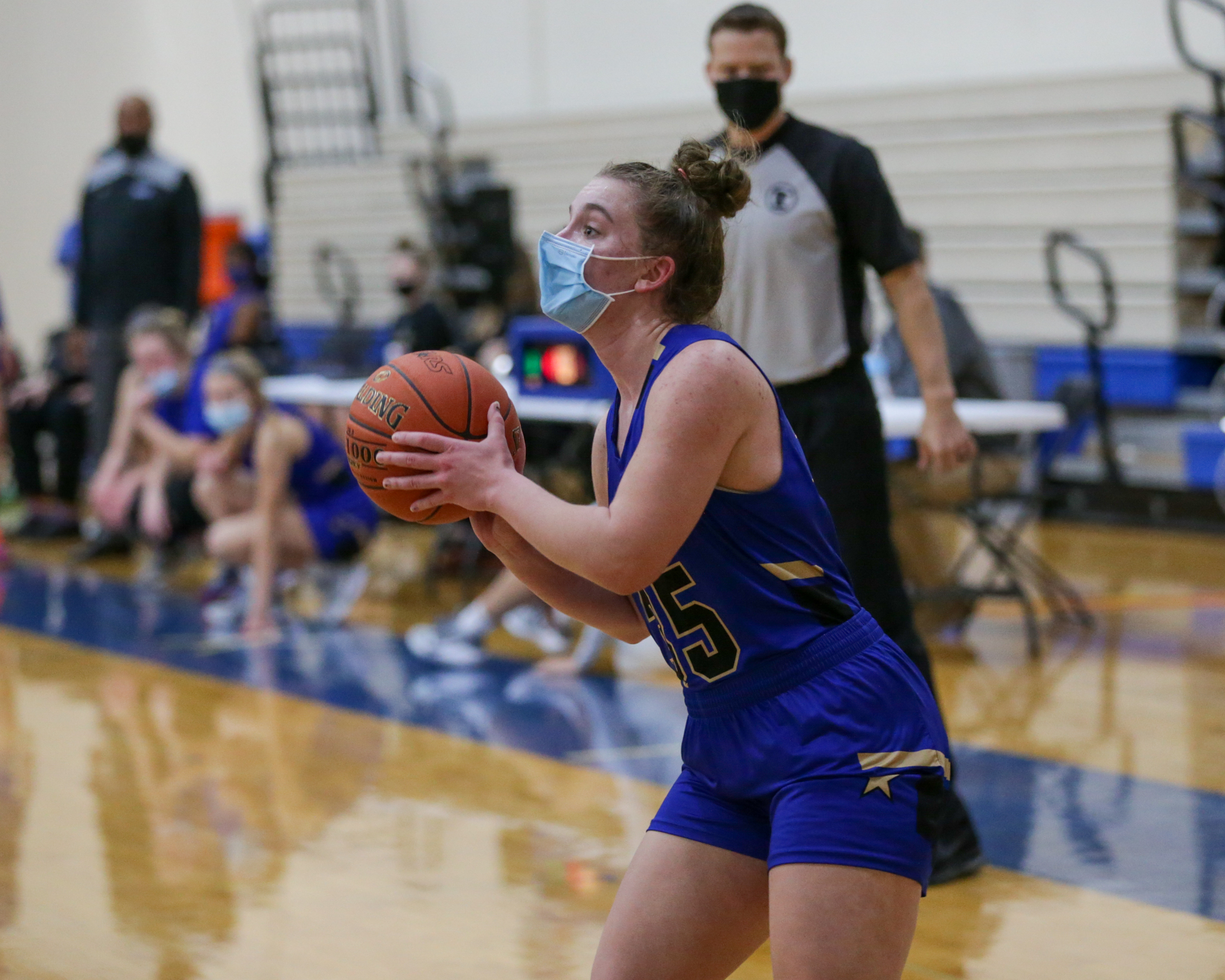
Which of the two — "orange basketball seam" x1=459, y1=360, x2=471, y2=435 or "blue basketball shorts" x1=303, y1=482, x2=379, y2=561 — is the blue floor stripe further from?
"orange basketball seam" x1=459, y1=360, x2=471, y2=435

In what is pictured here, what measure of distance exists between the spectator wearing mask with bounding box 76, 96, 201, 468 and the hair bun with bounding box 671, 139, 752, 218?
255 inches

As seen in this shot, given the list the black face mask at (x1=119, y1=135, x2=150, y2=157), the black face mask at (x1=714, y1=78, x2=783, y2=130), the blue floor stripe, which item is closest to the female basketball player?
the black face mask at (x1=714, y1=78, x2=783, y2=130)

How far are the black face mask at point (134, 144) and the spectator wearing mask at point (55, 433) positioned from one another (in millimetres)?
1338

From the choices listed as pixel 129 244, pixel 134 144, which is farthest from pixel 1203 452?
pixel 134 144

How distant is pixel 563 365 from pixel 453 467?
461 centimetres

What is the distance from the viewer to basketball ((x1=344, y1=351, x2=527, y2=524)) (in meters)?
2.03

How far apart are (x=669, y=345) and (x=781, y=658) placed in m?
0.44

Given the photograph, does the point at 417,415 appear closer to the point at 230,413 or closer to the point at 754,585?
the point at 754,585

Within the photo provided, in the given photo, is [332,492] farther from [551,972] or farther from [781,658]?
[781,658]

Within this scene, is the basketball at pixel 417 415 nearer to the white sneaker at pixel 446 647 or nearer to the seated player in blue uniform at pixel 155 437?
the white sneaker at pixel 446 647

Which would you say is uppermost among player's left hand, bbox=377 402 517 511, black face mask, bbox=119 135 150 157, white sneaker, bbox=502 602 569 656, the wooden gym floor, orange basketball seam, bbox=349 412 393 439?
black face mask, bbox=119 135 150 157

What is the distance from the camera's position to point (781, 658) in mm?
2018

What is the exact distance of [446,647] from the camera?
568 centimetres

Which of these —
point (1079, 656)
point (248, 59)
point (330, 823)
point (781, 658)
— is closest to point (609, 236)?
point (781, 658)
